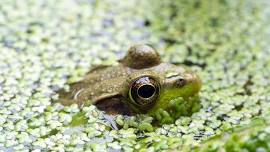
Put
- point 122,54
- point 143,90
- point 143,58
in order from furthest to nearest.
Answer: point 122,54 < point 143,58 < point 143,90

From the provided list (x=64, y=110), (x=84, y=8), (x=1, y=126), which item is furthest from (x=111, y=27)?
(x=1, y=126)

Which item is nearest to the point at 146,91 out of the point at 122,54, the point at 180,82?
the point at 180,82

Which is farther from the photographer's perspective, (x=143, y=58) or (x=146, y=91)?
(x=143, y=58)

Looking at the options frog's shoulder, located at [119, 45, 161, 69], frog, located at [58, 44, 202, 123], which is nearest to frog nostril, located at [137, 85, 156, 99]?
frog, located at [58, 44, 202, 123]

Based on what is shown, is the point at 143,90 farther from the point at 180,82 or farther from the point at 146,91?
the point at 180,82

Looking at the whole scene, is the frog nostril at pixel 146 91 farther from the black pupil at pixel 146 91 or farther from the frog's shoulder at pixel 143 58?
the frog's shoulder at pixel 143 58

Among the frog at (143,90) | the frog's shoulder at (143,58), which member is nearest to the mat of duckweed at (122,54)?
the frog at (143,90)

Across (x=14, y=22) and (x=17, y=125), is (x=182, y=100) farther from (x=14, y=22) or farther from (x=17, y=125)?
(x=14, y=22)
